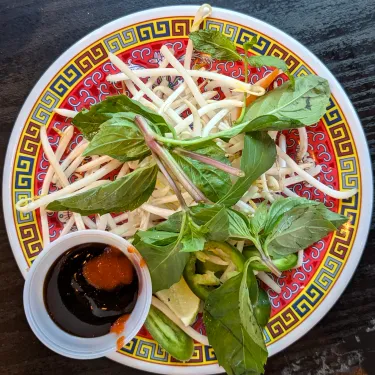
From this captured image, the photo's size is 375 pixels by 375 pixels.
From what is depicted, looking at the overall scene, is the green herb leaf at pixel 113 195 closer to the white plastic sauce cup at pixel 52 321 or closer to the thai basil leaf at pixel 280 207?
the white plastic sauce cup at pixel 52 321

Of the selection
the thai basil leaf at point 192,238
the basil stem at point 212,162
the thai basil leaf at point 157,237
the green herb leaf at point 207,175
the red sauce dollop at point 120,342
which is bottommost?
the red sauce dollop at point 120,342

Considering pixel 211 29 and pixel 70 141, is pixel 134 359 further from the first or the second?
pixel 211 29

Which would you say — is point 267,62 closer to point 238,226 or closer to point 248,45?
point 248,45

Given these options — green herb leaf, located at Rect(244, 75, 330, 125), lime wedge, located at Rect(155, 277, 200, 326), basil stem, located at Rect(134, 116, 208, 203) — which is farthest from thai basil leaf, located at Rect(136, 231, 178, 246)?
green herb leaf, located at Rect(244, 75, 330, 125)

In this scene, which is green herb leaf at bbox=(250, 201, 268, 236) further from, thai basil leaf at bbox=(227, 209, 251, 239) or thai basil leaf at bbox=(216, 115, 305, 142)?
thai basil leaf at bbox=(216, 115, 305, 142)

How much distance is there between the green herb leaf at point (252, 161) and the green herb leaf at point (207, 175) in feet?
0.08

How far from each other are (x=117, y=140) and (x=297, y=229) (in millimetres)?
498

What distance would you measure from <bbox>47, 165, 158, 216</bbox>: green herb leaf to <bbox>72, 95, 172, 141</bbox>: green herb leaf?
12 centimetres

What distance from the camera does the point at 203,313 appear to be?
1219mm

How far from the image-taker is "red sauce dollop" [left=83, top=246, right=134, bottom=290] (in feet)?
3.96

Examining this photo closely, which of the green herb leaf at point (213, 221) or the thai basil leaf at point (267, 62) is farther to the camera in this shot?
the thai basil leaf at point (267, 62)

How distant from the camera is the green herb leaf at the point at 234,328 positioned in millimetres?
1055

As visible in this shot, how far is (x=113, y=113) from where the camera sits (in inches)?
43.9

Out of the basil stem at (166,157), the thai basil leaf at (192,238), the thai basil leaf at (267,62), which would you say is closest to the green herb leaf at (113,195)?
the basil stem at (166,157)
